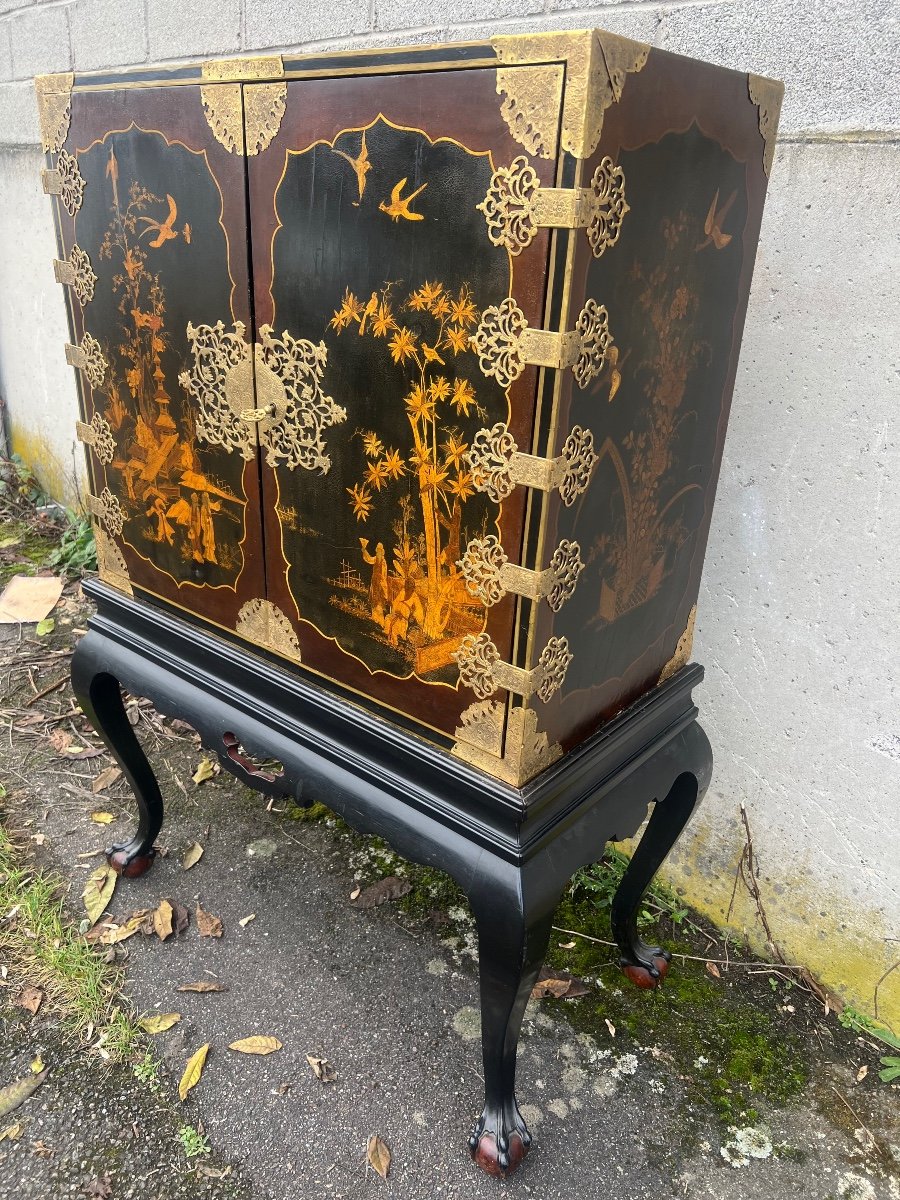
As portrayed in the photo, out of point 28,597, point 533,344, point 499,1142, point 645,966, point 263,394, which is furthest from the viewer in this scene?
point 28,597

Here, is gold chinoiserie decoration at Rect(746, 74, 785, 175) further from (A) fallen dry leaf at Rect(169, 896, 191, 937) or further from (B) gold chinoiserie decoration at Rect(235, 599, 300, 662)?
(A) fallen dry leaf at Rect(169, 896, 191, 937)

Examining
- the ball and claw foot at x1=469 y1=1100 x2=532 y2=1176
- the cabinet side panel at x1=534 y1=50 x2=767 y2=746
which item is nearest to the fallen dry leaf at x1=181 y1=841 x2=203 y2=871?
the ball and claw foot at x1=469 y1=1100 x2=532 y2=1176

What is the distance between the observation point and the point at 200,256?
1.36 m

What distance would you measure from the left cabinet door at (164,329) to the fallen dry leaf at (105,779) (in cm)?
100

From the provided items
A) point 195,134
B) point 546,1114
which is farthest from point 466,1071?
point 195,134

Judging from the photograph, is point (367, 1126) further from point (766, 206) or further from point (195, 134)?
point (766, 206)

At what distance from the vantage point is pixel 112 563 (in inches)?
71.0

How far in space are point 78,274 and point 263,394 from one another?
0.54m

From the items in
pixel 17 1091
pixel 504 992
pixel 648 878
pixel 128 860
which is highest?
pixel 504 992

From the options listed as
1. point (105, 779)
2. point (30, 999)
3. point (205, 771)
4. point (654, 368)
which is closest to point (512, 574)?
point (654, 368)

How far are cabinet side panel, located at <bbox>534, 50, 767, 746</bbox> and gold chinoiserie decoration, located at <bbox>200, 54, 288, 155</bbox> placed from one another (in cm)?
50

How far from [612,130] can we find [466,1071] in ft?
5.38

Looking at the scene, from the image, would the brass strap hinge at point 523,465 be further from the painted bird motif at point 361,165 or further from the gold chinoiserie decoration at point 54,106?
the gold chinoiserie decoration at point 54,106

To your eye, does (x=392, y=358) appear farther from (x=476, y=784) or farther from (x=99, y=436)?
(x=99, y=436)
